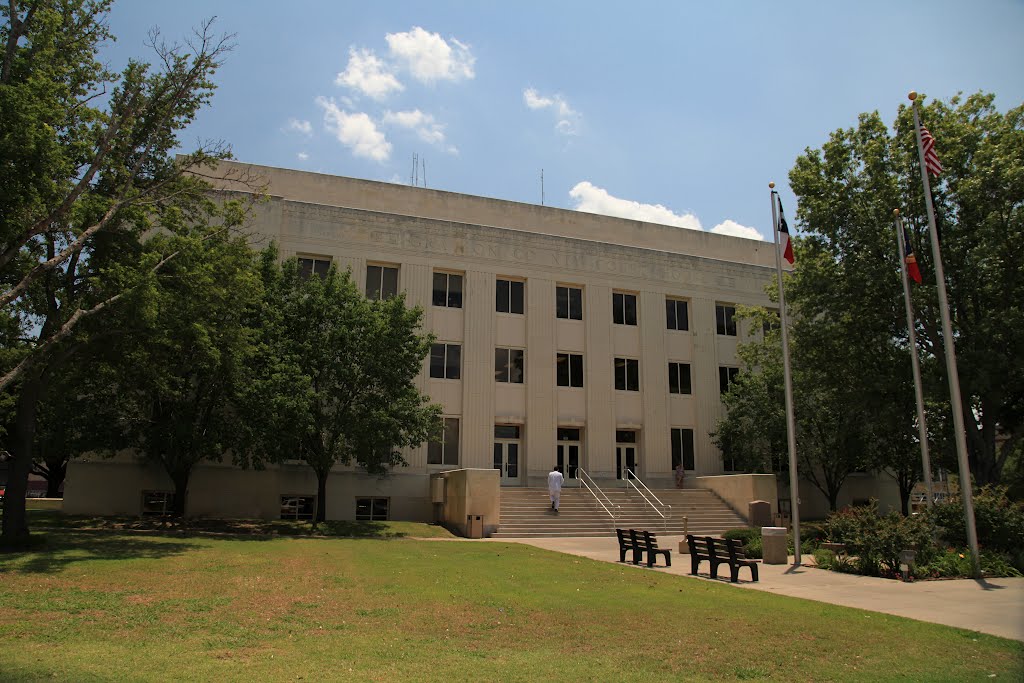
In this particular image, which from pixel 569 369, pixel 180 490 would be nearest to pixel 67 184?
pixel 180 490

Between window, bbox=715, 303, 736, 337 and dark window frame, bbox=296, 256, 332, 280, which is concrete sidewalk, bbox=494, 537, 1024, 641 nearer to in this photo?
dark window frame, bbox=296, 256, 332, 280

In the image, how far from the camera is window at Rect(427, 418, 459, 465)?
3319 cm

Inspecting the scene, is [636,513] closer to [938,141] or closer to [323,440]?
[323,440]

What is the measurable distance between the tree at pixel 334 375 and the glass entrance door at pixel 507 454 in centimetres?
682

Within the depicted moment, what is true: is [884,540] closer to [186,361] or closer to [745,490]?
[745,490]

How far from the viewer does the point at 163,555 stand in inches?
658

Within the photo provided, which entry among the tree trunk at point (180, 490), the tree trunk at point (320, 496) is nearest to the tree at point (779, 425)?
the tree trunk at point (320, 496)

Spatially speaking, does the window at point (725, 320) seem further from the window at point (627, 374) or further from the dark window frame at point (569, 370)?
the dark window frame at point (569, 370)

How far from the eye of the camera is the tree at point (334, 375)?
2567 cm

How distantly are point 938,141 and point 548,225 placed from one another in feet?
64.8

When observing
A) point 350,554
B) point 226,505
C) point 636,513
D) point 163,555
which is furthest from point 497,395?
point 163,555

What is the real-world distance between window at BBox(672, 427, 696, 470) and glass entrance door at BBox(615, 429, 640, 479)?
2.10 metres

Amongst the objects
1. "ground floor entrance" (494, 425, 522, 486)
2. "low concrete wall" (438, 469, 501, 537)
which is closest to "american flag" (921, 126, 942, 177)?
"low concrete wall" (438, 469, 501, 537)

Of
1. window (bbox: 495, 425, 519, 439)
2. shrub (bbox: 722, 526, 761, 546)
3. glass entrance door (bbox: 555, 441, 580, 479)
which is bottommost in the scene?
shrub (bbox: 722, 526, 761, 546)
